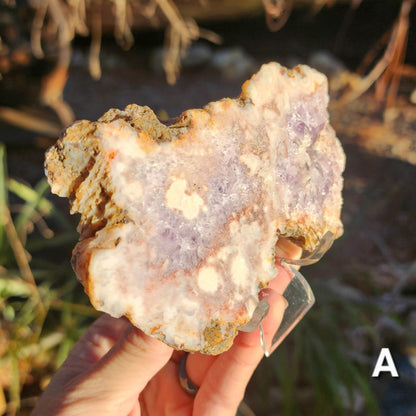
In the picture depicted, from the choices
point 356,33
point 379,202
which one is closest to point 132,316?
point 379,202

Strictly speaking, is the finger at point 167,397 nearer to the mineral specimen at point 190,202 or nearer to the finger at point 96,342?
the finger at point 96,342

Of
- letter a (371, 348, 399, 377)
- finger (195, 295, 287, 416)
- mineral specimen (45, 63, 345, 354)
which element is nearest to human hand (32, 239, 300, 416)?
finger (195, 295, 287, 416)

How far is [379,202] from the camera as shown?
1.88 meters

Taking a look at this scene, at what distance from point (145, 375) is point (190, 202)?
32cm

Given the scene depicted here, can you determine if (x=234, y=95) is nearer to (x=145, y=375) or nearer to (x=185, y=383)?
(x=185, y=383)

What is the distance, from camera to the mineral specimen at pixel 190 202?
0.57 m

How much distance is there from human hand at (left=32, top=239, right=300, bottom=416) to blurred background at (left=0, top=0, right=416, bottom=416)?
1.22ft

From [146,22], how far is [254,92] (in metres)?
2.28

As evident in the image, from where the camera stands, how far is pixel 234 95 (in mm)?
2477

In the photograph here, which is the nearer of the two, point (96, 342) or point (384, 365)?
point (96, 342)

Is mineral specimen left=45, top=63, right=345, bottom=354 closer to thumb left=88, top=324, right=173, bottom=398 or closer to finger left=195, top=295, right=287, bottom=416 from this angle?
thumb left=88, top=324, right=173, bottom=398

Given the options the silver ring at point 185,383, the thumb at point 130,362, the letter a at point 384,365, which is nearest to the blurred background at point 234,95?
the letter a at point 384,365

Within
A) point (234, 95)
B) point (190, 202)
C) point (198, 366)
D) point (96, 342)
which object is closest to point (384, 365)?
point (198, 366)

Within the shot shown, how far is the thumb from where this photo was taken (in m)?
0.67
